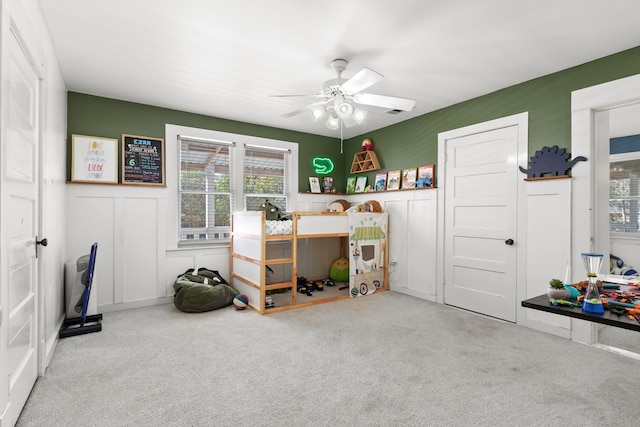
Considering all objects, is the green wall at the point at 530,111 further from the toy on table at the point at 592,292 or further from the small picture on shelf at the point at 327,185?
the toy on table at the point at 592,292

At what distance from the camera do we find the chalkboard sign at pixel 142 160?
3.79 m

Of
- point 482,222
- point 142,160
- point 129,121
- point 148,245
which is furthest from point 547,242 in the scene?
point 129,121

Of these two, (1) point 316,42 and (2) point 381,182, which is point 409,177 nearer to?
(2) point 381,182

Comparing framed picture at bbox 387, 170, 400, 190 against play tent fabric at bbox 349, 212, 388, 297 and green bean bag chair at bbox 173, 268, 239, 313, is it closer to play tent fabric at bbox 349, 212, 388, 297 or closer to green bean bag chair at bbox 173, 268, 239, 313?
play tent fabric at bbox 349, 212, 388, 297

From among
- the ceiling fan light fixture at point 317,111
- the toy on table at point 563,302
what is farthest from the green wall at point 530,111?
the toy on table at point 563,302

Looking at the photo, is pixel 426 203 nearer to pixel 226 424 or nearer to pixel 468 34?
pixel 468 34

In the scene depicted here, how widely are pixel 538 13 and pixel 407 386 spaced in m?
2.60

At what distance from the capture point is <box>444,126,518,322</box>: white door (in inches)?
135

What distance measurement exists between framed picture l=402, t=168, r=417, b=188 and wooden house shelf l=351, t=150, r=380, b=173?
0.49m

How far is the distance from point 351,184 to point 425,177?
58.3 inches

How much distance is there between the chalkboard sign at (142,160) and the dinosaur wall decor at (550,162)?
13.4 ft

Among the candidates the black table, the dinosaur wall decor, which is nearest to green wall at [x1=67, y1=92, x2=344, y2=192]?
the dinosaur wall decor

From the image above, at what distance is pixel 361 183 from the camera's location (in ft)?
17.4

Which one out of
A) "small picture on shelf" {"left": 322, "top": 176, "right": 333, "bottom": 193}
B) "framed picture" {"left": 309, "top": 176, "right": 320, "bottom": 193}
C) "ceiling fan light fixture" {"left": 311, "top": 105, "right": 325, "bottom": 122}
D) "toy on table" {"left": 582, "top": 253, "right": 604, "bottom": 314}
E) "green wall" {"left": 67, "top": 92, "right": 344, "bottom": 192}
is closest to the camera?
"toy on table" {"left": 582, "top": 253, "right": 604, "bottom": 314}
